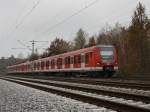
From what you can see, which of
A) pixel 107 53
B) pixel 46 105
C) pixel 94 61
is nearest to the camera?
pixel 46 105

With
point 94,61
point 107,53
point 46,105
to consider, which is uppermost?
point 107,53

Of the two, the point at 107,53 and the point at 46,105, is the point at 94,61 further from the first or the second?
the point at 46,105

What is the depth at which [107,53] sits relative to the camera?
32.4 metres

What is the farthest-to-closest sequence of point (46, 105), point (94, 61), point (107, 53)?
1. point (107, 53)
2. point (94, 61)
3. point (46, 105)

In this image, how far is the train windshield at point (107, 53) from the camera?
3195 cm

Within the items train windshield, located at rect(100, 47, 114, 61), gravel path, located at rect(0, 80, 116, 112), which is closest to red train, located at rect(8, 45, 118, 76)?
train windshield, located at rect(100, 47, 114, 61)

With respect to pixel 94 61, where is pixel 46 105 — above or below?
below

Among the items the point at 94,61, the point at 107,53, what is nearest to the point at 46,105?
the point at 94,61

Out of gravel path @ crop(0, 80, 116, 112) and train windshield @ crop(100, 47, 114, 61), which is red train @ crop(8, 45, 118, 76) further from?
gravel path @ crop(0, 80, 116, 112)

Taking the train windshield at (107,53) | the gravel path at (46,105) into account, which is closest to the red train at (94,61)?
the train windshield at (107,53)

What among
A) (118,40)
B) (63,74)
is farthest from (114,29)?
(63,74)

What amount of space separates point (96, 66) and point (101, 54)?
1.28m

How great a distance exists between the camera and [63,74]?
43188mm

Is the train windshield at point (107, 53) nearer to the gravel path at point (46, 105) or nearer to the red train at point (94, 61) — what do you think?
the red train at point (94, 61)
